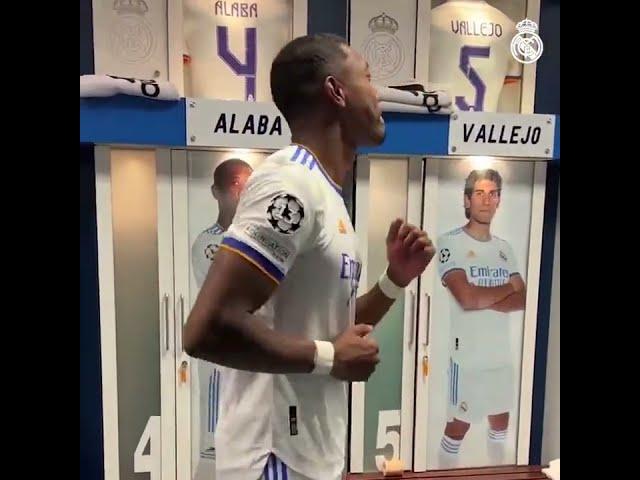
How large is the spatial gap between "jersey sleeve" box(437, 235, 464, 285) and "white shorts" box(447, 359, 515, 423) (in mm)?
386

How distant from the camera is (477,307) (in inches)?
92.2

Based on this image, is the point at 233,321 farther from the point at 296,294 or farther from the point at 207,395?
the point at 207,395

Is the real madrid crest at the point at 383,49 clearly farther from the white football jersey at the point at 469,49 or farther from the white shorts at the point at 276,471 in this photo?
the white shorts at the point at 276,471

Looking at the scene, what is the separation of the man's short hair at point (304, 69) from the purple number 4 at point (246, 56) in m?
1.19

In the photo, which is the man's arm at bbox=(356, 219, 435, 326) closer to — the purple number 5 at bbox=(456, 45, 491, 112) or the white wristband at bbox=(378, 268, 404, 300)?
the white wristband at bbox=(378, 268, 404, 300)

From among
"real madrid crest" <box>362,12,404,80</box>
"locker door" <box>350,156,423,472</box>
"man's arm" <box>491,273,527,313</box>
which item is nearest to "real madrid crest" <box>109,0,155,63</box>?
"real madrid crest" <box>362,12,404,80</box>

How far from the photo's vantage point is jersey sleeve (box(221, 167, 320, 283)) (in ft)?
2.64

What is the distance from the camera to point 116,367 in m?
2.09

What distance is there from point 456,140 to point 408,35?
437 mm

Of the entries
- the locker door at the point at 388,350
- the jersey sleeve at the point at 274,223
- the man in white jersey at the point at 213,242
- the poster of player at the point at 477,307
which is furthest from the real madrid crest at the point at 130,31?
the jersey sleeve at the point at 274,223

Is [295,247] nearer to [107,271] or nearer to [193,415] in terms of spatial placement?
[107,271]

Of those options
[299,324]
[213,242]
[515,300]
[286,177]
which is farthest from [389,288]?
Answer: [515,300]

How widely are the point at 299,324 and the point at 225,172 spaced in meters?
1.29
